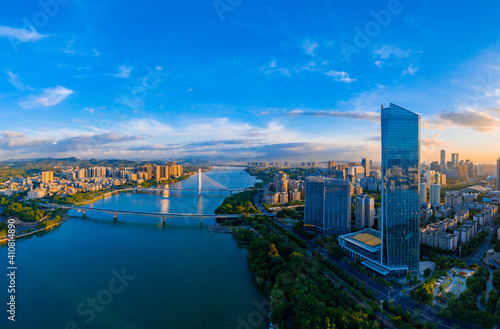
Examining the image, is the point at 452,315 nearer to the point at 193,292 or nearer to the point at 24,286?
the point at 193,292

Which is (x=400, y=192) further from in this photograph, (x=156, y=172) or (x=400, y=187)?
(x=156, y=172)

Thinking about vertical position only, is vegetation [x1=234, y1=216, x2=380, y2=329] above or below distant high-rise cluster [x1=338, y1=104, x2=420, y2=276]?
below

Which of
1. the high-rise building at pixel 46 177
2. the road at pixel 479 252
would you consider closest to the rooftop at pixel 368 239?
the road at pixel 479 252

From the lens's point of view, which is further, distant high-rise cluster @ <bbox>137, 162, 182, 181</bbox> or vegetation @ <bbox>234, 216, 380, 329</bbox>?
distant high-rise cluster @ <bbox>137, 162, 182, 181</bbox>

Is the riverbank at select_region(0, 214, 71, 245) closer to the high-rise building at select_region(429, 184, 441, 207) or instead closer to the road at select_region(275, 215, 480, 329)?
the road at select_region(275, 215, 480, 329)

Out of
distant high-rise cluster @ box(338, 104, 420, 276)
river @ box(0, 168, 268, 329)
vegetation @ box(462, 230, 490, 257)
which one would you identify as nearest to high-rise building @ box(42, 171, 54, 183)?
river @ box(0, 168, 268, 329)

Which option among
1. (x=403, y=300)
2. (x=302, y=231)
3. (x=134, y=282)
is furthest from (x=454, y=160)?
(x=134, y=282)
